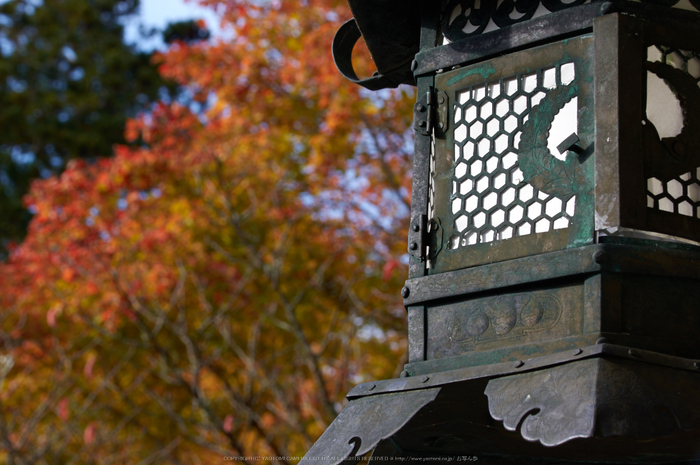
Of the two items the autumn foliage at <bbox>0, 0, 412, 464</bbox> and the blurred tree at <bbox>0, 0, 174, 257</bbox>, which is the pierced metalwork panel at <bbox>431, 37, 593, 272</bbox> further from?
the blurred tree at <bbox>0, 0, 174, 257</bbox>

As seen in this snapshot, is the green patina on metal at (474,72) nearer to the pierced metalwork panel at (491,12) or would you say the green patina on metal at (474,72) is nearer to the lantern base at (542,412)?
the pierced metalwork panel at (491,12)

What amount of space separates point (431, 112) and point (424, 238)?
46 cm

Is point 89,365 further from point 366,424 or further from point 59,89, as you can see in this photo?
point 59,89

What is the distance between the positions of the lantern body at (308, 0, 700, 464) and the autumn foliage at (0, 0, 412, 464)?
5.13m

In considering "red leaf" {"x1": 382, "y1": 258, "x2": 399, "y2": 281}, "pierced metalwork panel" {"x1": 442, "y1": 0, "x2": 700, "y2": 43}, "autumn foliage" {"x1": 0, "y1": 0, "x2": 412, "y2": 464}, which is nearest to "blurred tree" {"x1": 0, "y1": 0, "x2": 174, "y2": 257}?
"autumn foliage" {"x1": 0, "y1": 0, "x2": 412, "y2": 464}

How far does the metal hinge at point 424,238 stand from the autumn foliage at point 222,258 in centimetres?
512

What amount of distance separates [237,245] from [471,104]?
6.86 m

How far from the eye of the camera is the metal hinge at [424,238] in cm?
283

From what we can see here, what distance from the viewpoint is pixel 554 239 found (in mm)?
2574

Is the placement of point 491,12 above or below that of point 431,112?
above

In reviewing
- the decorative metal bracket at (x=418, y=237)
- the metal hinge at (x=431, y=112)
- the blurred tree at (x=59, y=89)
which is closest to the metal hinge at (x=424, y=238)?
the decorative metal bracket at (x=418, y=237)

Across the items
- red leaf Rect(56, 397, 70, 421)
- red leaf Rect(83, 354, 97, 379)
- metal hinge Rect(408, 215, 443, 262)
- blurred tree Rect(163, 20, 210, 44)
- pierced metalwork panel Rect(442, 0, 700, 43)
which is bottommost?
red leaf Rect(56, 397, 70, 421)

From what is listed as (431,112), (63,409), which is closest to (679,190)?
(431,112)

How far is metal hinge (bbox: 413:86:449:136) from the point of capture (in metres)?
2.97
